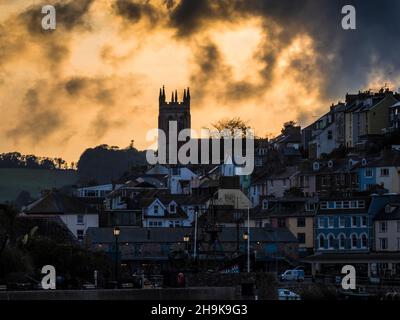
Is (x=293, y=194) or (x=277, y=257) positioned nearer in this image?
(x=277, y=257)

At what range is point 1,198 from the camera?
174125 mm

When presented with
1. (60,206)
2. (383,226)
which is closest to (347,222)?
(383,226)

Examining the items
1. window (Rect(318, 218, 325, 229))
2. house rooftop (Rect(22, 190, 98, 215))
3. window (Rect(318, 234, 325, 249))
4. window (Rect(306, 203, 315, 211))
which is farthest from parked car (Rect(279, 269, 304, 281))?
house rooftop (Rect(22, 190, 98, 215))

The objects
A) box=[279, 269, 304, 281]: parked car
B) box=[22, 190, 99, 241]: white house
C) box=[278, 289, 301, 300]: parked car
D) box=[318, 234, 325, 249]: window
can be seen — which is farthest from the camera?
box=[22, 190, 99, 241]: white house

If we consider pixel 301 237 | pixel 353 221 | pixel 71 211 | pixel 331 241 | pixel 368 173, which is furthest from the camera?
pixel 368 173

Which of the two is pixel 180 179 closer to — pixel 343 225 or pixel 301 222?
pixel 301 222

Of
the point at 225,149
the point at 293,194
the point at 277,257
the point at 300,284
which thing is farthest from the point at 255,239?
the point at 225,149

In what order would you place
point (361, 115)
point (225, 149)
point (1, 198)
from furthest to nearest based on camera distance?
point (1, 198) < point (225, 149) < point (361, 115)

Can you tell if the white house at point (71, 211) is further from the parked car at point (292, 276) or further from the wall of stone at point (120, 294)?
the wall of stone at point (120, 294)

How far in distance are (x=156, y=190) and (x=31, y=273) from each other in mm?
88996


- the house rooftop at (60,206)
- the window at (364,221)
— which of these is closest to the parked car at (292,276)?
the window at (364,221)

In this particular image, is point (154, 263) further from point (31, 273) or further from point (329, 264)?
point (31, 273)

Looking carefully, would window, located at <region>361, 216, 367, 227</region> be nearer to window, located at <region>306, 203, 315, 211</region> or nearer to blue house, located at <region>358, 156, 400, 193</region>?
window, located at <region>306, 203, 315, 211</region>

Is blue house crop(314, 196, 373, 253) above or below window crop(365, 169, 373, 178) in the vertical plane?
below
